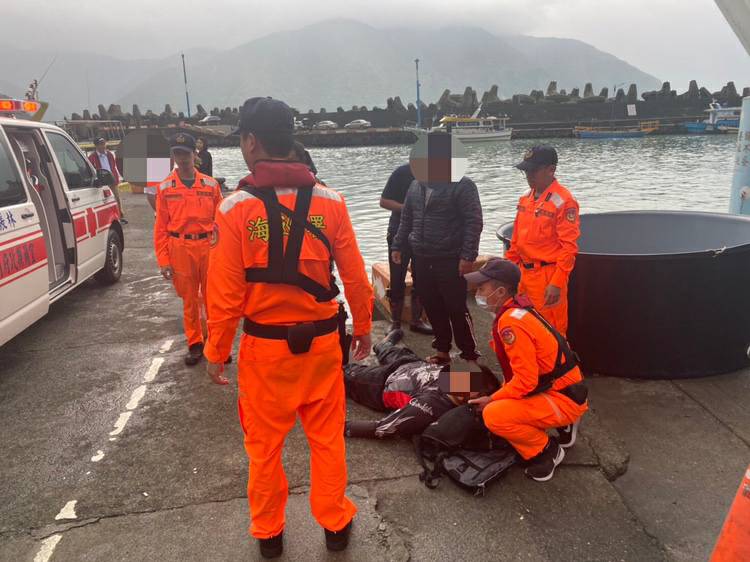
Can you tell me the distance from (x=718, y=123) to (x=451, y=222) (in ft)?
209

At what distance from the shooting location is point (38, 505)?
9.26 ft

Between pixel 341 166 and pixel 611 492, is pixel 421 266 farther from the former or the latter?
pixel 341 166

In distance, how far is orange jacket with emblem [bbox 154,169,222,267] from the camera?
14.5ft

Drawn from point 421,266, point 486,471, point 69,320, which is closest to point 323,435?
point 486,471

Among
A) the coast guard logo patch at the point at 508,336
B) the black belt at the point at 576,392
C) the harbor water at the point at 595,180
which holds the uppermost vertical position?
the coast guard logo patch at the point at 508,336

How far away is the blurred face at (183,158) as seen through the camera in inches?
171

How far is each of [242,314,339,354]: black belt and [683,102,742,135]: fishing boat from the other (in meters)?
65.3

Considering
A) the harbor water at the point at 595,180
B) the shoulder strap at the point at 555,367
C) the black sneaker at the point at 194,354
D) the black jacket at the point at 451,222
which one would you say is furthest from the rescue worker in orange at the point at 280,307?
the harbor water at the point at 595,180

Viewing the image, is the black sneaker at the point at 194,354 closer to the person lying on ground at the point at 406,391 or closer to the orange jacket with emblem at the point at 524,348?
the person lying on ground at the point at 406,391

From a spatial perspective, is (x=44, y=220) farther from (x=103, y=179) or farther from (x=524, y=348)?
(x=524, y=348)

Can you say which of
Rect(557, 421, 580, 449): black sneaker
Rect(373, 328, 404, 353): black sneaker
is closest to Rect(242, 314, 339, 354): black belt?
Rect(557, 421, 580, 449): black sneaker

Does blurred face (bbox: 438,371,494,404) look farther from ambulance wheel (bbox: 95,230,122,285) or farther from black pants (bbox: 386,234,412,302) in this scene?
ambulance wheel (bbox: 95,230,122,285)

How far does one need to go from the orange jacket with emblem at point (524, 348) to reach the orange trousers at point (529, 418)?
8 centimetres

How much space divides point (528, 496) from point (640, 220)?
3.34 metres
